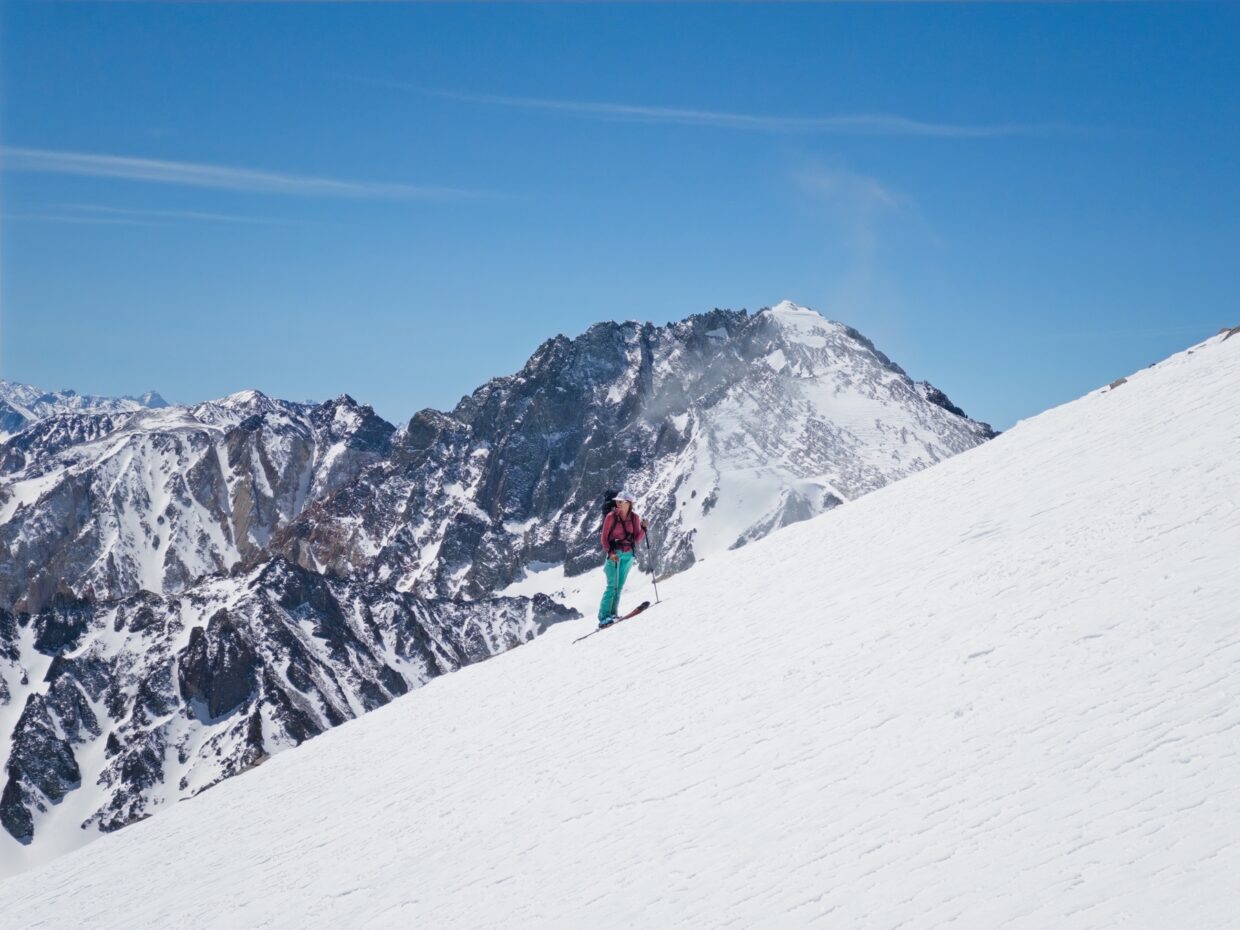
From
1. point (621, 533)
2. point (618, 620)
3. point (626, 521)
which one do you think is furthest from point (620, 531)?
point (618, 620)

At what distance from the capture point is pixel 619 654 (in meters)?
20.4

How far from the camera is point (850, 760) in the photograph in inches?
435

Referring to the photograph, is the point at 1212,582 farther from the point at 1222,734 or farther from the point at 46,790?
the point at 46,790

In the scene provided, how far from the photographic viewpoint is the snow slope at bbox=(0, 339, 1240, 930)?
8.44 metres

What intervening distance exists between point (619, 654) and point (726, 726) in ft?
22.8

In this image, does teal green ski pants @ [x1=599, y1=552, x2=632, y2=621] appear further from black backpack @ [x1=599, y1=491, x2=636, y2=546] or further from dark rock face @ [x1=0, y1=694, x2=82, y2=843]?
dark rock face @ [x1=0, y1=694, x2=82, y2=843]

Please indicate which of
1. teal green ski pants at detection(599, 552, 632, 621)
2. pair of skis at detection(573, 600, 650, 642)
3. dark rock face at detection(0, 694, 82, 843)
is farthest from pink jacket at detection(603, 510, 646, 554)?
dark rock face at detection(0, 694, 82, 843)

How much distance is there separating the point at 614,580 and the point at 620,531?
1.62 metres

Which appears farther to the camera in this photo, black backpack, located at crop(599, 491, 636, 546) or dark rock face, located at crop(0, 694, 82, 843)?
dark rock face, located at crop(0, 694, 82, 843)

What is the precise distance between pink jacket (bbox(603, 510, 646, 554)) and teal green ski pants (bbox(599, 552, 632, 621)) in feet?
1.05

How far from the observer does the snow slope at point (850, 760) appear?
8.44 meters

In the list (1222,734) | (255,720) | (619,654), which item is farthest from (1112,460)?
(255,720)

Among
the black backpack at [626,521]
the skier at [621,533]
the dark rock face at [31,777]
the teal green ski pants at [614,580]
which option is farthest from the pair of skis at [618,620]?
the dark rock face at [31,777]

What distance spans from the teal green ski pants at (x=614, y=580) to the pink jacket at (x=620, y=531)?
1.05 feet
